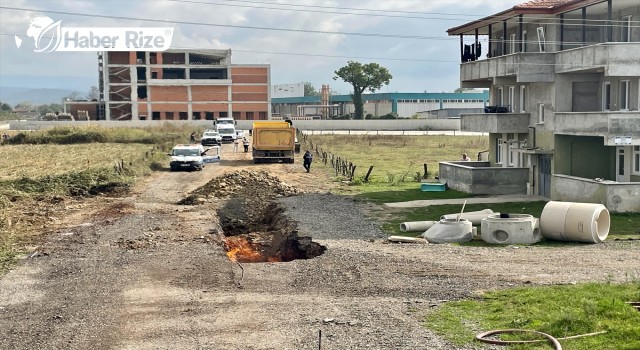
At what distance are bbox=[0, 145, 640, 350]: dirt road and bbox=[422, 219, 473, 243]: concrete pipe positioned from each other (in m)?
1.14

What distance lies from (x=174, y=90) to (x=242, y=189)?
103826 mm

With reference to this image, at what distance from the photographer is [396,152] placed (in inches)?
3014

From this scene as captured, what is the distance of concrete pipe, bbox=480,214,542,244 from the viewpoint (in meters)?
25.1

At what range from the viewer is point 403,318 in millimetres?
15609

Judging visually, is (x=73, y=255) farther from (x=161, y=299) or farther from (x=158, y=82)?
(x=158, y=82)

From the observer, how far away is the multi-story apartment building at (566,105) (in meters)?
32.5

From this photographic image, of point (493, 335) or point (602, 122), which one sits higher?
point (602, 122)

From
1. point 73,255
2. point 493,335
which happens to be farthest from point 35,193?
point 493,335

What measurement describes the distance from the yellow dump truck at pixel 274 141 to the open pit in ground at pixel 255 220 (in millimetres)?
16926

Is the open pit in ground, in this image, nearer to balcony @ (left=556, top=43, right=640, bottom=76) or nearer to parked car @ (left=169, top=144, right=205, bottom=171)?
parked car @ (left=169, top=144, right=205, bottom=171)

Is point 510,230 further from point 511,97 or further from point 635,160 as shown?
point 511,97

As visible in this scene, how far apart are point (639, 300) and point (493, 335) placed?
3452 millimetres

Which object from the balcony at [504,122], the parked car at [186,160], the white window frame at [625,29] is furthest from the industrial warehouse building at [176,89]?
the white window frame at [625,29]

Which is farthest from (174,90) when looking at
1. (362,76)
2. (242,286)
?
(242,286)
